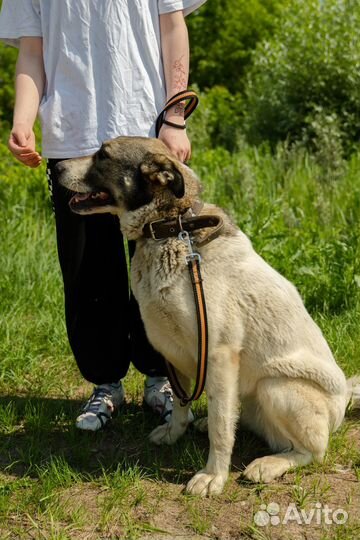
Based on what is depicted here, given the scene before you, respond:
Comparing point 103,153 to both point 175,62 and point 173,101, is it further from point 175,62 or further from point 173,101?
point 175,62

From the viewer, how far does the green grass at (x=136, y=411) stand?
2.94 m

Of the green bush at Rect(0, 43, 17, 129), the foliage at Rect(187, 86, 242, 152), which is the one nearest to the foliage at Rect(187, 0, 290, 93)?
the foliage at Rect(187, 86, 242, 152)

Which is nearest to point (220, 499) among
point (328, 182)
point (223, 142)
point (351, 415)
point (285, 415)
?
point (285, 415)

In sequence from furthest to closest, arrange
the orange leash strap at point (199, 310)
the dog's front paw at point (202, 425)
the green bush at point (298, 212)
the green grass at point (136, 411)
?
the green bush at point (298, 212), the dog's front paw at point (202, 425), the orange leash strap at point (199, 310), the green grass at point (136, 411)

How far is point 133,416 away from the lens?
3.90m

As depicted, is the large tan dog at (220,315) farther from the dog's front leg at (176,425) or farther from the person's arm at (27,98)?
the dog's front leg at (176,425)

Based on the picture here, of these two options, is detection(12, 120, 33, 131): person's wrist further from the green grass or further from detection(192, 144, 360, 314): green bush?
detection(192, 144, 360, 314): green bush

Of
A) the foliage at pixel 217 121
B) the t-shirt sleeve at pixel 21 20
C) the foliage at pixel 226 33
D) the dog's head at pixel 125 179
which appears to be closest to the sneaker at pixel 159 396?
the dog's head at pixel 125 179

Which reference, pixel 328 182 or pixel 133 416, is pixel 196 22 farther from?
pixel 133 416

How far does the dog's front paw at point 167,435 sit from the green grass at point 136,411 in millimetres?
50

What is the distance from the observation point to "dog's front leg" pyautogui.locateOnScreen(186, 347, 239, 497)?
312 centimetres

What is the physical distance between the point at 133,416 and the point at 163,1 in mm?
2115

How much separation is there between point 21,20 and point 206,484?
2275 mm

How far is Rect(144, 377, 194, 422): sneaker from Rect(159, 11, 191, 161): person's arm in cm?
127
